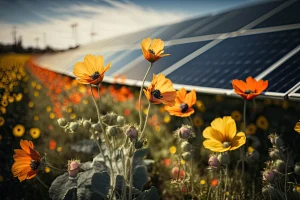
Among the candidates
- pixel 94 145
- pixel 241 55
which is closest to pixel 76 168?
pixel 94 145

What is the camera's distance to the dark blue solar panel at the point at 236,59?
114 inches

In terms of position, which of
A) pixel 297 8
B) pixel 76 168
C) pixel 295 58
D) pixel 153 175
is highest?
pixel 297 8

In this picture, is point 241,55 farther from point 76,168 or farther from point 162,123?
point 76,168

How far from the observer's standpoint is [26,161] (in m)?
1.71

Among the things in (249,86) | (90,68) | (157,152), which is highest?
(90,68)

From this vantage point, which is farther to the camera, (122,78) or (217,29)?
(217,29)

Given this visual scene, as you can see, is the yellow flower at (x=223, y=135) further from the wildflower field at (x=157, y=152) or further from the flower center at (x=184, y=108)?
the flower center at (x=184, y=108)

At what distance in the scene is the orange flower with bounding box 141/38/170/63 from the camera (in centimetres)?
155

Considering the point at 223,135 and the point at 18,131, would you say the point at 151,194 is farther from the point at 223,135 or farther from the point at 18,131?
the point at 18,131

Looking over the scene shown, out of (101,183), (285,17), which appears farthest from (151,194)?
(285,17)

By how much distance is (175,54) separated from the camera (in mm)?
4672

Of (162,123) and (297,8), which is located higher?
(297,8)

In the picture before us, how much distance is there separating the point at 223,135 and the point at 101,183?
2.61 ft

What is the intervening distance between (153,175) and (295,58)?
5.60 feet
